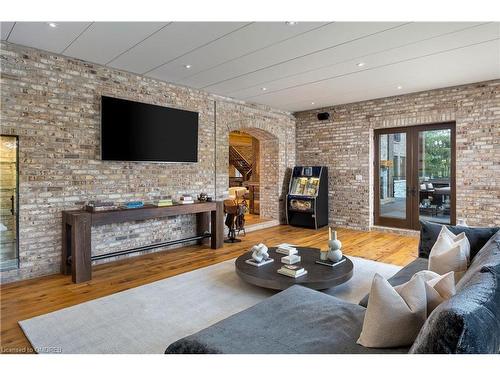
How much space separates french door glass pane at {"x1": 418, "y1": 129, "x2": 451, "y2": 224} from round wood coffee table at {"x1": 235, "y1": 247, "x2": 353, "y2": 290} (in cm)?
372

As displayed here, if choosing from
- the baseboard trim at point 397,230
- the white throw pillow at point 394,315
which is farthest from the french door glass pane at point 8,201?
the baseboard trim at point 397,230

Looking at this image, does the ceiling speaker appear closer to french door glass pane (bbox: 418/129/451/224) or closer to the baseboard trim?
french door glass pane (bbox: 418/129/451/224)

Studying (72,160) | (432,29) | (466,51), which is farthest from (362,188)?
(72,160)

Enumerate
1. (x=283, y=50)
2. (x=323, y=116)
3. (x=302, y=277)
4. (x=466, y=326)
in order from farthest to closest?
(x=323, y=116) < (x=283, y=50) < (x=302, y=277) < (x=466, y=326)

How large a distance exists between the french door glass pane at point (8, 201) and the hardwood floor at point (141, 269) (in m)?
0.39

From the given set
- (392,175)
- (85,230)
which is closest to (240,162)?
(392,175)

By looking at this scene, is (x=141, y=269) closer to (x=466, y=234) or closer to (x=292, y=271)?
(x=292, y=271)

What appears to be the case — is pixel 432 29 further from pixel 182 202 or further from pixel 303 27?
pixel 182 202

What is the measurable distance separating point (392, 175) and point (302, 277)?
4.70 meters

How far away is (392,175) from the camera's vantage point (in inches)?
278

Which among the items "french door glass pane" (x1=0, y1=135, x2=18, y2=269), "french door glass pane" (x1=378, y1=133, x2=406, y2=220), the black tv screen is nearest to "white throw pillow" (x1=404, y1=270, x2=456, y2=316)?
the black tv screen

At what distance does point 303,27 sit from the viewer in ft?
11.3

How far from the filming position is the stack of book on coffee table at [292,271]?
3354mm

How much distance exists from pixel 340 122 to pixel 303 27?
14.4 feet
